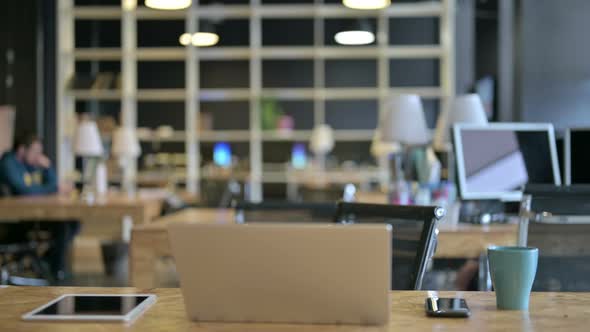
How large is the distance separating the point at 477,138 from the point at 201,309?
95.2 inches

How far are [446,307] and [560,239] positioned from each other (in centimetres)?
79

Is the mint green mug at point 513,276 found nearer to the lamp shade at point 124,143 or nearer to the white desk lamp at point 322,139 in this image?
the lamp shade at point 124,143

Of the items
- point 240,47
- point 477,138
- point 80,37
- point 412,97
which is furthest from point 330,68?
point 477,138

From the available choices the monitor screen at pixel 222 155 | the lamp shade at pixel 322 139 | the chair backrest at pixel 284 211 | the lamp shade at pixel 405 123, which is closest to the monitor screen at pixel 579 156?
the lamp shade at pixel 405 123

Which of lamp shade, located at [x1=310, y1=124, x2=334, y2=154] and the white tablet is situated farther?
lamp shade, located at [x1=310, y1=124, x2=334, y2=154]

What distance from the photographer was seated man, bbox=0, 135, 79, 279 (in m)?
6.53

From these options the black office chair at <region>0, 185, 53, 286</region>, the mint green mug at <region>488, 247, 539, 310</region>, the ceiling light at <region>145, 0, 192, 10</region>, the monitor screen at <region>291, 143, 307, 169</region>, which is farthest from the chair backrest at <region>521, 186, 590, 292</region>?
the monitor screen at <region>291, 143, 307, 169</region>

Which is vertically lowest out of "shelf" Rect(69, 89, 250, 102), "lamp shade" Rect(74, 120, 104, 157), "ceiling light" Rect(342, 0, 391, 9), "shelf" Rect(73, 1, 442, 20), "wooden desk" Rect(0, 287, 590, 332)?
"wooden desk" Rect(0, 287, 590, 332)

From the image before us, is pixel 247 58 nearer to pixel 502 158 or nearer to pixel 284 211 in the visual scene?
pixel 502 158

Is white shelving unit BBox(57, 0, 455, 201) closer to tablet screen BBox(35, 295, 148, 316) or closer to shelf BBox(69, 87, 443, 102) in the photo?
shelf BBox(69, 87, 443, 102)

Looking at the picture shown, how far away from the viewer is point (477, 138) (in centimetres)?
342

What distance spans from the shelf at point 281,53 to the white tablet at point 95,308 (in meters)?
7.91

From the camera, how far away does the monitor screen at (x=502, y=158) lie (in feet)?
11.1

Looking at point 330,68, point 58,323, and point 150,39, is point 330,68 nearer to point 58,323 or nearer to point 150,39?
point 150,39
